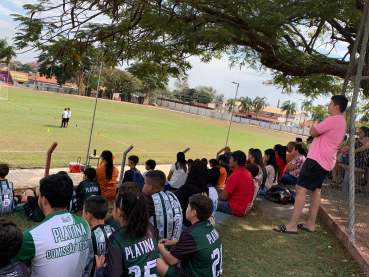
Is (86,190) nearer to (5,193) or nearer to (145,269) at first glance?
(5,193)

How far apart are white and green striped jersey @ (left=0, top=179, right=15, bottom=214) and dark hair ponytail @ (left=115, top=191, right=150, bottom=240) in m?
3.34

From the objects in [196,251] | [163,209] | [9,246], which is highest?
[9,246]

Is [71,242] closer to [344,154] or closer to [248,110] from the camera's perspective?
[344,154]

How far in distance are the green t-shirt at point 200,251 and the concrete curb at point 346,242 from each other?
203 centimetres

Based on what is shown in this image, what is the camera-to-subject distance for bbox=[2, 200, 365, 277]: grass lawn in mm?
3998

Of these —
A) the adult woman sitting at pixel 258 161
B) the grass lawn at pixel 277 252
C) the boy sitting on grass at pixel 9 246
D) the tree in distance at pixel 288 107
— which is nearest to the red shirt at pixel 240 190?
the grass lawn at pixel 277 252

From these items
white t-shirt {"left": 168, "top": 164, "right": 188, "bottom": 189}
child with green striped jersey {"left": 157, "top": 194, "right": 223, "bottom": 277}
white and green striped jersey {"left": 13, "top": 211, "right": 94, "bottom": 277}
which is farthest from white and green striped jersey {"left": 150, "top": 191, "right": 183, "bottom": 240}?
white t-shirt {"left": 168, "top": 164, "right": 188, "bottom": 189}

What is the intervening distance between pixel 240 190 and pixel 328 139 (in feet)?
6.08

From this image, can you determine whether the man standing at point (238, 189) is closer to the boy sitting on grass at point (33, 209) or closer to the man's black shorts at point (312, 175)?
the man's black shorts at point (312, 175)

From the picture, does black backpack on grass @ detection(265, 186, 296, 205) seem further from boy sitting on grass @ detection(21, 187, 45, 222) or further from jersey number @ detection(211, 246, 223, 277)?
boy sitting on grass @ detection(21, 187, 45, 222)

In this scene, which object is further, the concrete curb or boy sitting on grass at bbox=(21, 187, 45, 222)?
boy sitting on grass at bbox=(21, 187, 45, 222)

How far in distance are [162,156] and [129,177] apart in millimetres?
9364

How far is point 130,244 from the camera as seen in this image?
246 cm

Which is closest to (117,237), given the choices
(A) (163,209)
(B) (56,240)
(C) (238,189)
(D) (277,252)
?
(B) (56,240)
